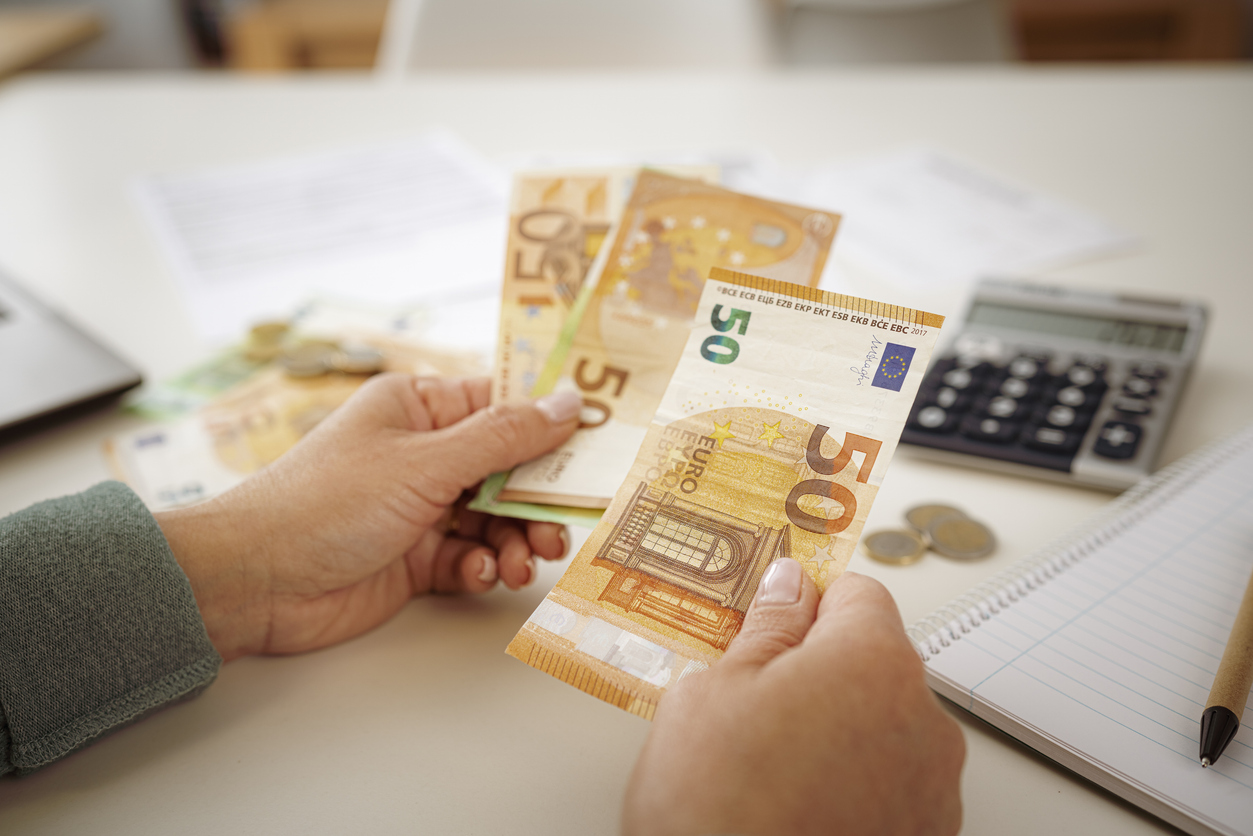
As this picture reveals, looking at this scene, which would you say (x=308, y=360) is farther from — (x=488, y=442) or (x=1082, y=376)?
(x=1082, y=376)

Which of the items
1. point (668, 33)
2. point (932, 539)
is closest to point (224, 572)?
point (932, 539)

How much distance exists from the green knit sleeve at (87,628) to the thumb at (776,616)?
0.97ft

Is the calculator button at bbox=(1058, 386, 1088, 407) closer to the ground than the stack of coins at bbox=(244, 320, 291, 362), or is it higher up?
higher up

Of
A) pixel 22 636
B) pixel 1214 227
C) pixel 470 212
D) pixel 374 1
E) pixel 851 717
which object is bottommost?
pixel 22 636

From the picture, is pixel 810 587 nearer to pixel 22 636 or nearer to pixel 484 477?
pixel 484 477

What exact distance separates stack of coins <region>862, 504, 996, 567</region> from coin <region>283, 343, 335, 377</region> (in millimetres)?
503

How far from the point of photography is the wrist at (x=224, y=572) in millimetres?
490

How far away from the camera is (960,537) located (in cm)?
58

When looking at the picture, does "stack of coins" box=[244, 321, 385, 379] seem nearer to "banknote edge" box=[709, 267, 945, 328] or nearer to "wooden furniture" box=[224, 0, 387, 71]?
"banknote edge" box=[709, 267, 945, 328]

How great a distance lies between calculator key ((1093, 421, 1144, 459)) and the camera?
621mm

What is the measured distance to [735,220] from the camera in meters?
0.62

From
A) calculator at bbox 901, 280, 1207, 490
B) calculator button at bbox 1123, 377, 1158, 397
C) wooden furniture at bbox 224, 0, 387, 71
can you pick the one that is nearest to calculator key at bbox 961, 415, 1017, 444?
calculator at bbox 901, 280, 1207, 490

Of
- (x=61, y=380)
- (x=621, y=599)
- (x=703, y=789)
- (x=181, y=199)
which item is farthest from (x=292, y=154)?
(x=703, y=789)

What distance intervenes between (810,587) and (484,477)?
0.23m
